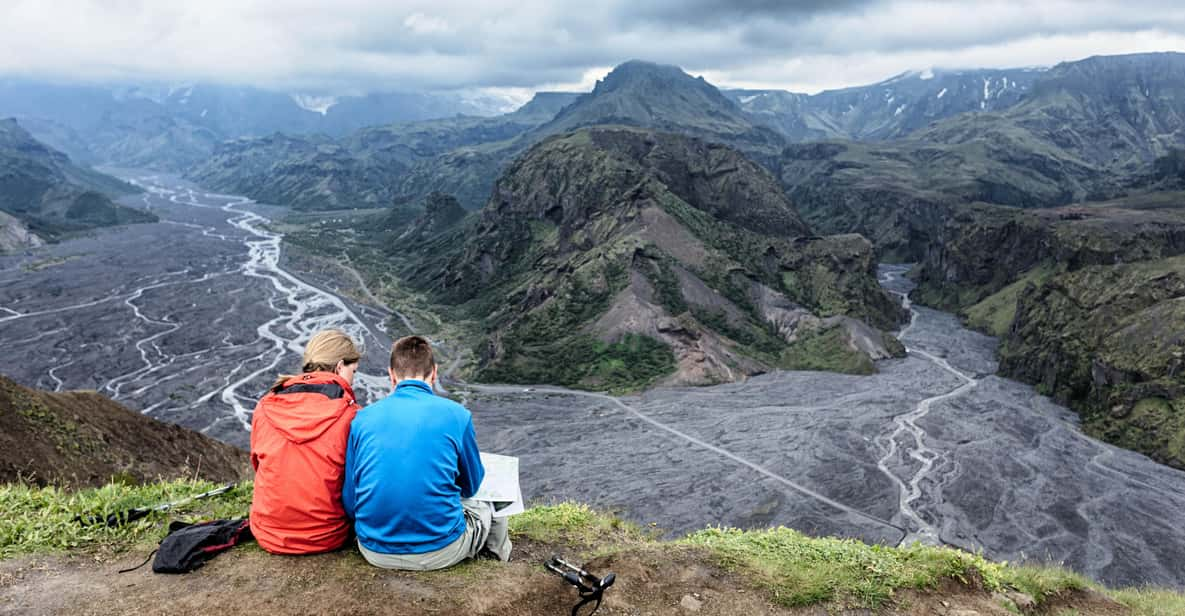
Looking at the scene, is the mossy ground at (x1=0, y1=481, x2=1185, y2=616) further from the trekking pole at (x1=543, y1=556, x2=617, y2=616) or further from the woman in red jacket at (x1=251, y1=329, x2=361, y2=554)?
the woman in red jacket at (x1=251, y1=329, x2=361, y2=554)

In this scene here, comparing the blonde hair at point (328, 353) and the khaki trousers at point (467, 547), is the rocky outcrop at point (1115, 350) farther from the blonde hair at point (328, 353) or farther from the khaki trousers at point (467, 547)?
the blonde hair at point (328, 353)

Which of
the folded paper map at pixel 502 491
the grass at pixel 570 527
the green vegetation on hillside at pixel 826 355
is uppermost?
the folded paper map at pixel 502 491

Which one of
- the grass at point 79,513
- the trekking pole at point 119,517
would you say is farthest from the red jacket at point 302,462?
the trekking pole at point 119,517

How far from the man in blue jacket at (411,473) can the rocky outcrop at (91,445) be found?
10.4 metres

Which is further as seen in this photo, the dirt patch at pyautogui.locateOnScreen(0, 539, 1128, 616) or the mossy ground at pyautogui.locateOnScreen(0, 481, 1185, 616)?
the mossy ground at pyautogui.locateOnScreen(0, 481, 1185, 616)

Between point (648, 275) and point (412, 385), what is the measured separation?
324 feet

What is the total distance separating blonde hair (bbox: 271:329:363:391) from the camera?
798 cm

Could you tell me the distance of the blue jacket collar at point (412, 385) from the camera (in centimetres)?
751

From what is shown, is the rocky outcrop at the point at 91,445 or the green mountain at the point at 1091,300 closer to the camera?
the rocky outcrop at the point at 91,445

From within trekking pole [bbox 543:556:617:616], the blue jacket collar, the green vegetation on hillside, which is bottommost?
the green vegetation on hillside

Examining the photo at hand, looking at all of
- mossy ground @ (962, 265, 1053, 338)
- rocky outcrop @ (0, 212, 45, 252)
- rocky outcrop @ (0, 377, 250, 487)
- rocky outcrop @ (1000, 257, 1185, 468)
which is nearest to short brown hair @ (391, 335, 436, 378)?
rocky outcrop @ (0, 377, 250, 487)

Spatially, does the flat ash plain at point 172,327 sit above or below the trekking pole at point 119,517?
below

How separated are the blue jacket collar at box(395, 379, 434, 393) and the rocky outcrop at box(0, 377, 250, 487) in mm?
10580

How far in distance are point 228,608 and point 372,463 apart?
2076 millimetres
